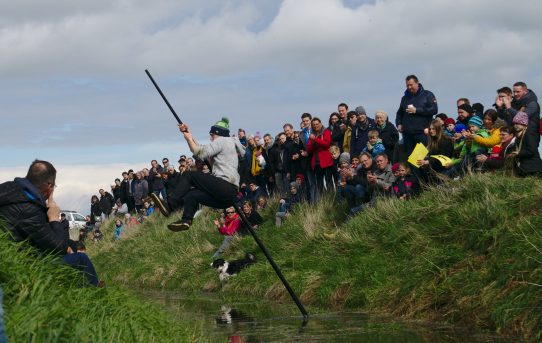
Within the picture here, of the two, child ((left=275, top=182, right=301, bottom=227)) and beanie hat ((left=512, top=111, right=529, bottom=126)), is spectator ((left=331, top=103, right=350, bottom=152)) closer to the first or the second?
child ((left=275, top=182, right=301, bottom=227))

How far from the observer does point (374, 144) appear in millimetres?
18609

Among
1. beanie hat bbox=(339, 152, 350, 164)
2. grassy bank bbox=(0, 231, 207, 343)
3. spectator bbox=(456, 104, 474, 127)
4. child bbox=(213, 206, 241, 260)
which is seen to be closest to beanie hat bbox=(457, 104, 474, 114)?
spectator bbox=(456, 104, 474, 127)

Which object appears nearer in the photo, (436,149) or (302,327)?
(302,327)

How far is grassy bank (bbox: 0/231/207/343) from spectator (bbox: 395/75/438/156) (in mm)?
8131

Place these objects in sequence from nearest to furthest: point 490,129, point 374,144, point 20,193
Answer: point 20,193 < point 490,129 < point 374,144

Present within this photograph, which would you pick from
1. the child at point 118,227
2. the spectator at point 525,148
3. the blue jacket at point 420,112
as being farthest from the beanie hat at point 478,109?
the child at point 118,227

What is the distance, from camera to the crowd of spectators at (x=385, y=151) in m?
15.1

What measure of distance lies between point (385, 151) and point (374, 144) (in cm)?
26

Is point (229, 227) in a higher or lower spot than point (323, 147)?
A: lower

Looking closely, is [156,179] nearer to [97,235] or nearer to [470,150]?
[97,235]

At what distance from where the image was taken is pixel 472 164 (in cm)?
1570

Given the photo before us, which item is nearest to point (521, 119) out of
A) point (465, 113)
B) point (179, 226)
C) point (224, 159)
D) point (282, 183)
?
point (465, 113)

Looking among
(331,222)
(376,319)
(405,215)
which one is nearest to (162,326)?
(376,319)

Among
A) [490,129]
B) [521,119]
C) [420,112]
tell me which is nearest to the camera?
[521,119]
